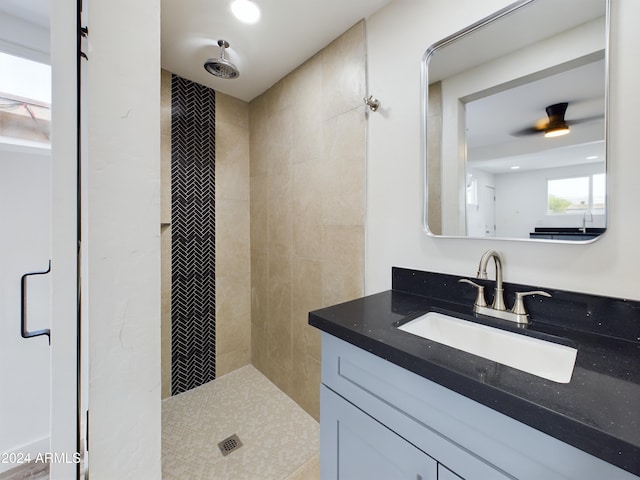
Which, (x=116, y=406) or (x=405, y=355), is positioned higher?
(x=405, y=355)

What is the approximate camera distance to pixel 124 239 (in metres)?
0.82

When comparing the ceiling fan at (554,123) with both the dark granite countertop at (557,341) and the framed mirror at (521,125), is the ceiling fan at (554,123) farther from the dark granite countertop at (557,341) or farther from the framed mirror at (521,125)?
the dark granite countertop at (557,341)

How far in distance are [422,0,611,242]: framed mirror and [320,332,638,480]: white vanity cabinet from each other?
2.14 ft

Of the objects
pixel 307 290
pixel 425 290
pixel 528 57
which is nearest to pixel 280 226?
pixel 307 290

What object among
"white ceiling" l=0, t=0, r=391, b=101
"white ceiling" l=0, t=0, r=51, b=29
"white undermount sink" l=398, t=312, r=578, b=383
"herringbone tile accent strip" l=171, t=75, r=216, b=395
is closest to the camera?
"white undermount sink" l=398, t=312, r=578, b=383

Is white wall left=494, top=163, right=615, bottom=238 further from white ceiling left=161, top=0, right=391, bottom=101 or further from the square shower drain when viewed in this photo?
the square shower drain

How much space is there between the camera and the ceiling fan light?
0.87 metres

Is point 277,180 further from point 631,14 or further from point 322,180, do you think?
point 631,14

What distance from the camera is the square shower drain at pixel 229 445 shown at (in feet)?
4.87

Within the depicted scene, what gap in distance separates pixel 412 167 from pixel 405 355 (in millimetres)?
873

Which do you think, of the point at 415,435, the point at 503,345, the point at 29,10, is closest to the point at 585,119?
the point at 503,345

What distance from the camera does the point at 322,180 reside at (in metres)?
1.67

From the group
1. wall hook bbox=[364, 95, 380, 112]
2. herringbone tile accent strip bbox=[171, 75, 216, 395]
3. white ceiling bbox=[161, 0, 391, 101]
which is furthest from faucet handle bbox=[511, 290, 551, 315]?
herringbone tile accent strip bbox=[171, 75, 216, 395]

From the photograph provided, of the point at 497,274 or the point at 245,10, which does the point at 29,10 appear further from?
the point at 497,274
